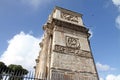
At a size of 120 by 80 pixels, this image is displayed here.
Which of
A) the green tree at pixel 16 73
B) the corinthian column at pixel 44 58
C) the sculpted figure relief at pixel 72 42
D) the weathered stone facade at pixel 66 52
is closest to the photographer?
the green tree at pixel 16 73

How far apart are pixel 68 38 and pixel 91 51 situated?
2158 millimetres

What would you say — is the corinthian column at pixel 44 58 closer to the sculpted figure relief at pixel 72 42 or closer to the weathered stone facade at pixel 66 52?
the weathered stone facade at pixel 66 52

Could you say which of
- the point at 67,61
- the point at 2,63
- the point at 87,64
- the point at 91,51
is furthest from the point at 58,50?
the point at 2,63

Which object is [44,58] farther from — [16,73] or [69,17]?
[69,17]

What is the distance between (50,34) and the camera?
11414 millimetres

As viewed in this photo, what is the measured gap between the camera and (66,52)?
984 cm

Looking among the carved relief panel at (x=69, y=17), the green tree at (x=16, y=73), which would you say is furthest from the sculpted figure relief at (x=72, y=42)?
the green tree at (x=16, y=73)

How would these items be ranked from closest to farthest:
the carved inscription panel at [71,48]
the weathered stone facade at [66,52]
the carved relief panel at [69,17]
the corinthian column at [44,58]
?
the weathered stone facade at [66,52] → the corinthian column at [44,58] → the carved inscription panel at [71,48] → the carved relief panel at [69,17]

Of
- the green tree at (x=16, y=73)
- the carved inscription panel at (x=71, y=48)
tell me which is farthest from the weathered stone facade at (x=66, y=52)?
the green tree at (x=16, y=73)

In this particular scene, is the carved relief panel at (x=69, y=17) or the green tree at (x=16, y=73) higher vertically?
the carved relief panel at (x=69, y=17)

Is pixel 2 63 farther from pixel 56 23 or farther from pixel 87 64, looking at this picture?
pixel 87 64

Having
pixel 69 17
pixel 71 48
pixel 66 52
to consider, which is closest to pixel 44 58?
pixel 66 52

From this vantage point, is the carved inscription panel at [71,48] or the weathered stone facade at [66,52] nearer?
the weathered stone facade at [66,52]

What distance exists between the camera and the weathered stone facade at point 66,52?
29.1ft
